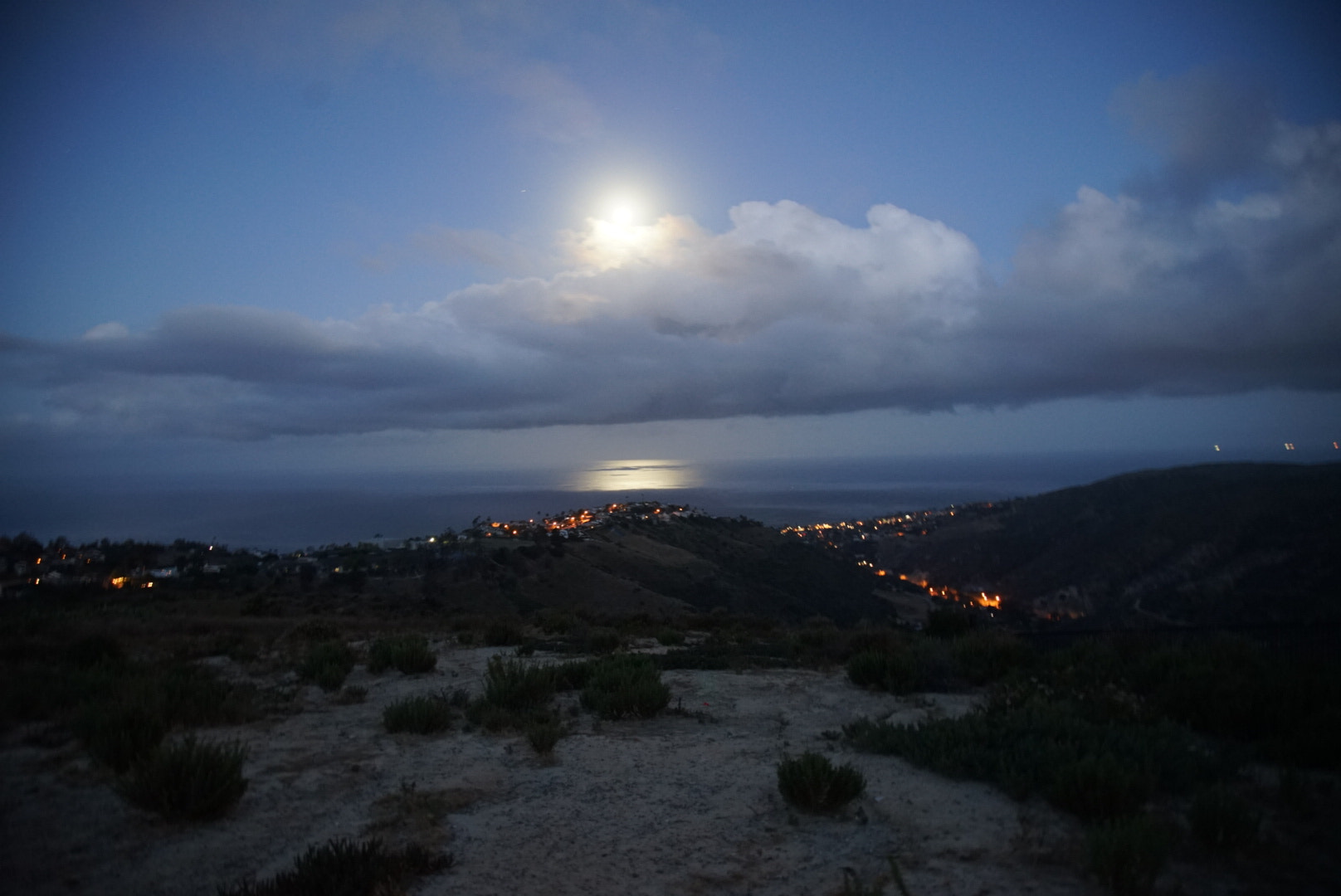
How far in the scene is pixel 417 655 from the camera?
9.77m

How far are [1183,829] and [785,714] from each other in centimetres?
408

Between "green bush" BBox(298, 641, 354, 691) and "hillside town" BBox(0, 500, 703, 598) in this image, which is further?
"hillside town" BBox(0, 500, 703, 598)

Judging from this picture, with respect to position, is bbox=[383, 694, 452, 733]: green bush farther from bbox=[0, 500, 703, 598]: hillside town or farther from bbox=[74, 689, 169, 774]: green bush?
bbox=[0, 500, 703, 598]: hillside town

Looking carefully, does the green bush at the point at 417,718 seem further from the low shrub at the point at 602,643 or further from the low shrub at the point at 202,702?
the low shrub at the point at 602,643

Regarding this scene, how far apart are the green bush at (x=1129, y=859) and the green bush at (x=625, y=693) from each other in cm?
466

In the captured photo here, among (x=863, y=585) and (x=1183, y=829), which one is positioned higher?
(x=1183, y=829)

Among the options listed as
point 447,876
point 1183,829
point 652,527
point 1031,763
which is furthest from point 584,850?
point 652,527

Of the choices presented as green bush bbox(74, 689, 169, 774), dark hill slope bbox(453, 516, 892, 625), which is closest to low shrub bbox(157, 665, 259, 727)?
green bush bbox(74, 689, 169, 774)

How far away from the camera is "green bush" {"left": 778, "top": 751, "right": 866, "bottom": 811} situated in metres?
4.51

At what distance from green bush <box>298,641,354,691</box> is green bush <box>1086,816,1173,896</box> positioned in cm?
851

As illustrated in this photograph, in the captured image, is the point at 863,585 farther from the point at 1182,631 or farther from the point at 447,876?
the point at 447,876

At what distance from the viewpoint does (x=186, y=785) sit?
177 inches

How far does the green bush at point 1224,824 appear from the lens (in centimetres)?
349

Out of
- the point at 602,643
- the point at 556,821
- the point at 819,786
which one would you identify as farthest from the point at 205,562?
the point at 819,786
